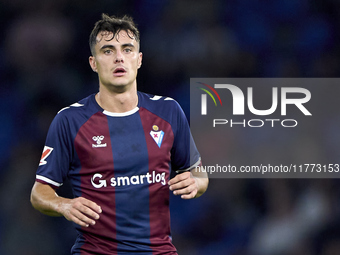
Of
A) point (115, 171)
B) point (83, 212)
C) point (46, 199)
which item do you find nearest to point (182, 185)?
point (115, 171)

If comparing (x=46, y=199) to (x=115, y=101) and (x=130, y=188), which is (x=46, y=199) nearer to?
(x=130, y=188)

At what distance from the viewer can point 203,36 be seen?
5297 millimetres

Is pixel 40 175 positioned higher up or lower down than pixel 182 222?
higher up

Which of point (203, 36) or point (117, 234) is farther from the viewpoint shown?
point (203, 36)

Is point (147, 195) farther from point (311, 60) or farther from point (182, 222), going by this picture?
point (311, 60)

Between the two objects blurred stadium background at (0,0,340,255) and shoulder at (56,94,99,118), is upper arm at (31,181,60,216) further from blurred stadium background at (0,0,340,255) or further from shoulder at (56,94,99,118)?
blurred stadium background at (0,0,340,255)

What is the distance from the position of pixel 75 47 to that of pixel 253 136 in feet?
6.38

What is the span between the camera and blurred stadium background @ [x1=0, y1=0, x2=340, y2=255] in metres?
5.01

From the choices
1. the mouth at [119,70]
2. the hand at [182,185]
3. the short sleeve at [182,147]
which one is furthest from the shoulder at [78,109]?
the hand at [182,185]

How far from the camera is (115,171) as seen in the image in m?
2.99

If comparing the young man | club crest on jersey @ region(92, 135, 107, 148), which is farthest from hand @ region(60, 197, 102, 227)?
club crest on jersey @ region(92, 135, 107, 148)

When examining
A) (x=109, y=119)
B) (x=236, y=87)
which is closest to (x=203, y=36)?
(x=236, y=87)

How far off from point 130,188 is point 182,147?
0.46 meters

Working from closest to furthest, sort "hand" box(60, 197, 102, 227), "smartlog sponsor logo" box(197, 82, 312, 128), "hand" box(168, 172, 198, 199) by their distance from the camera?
Answer: "hand" box(60, 197, 102, 227), "hand" box(168, 172, 198, 199), "smartlog sponsor logo" box(197, 82, 312, 128)
